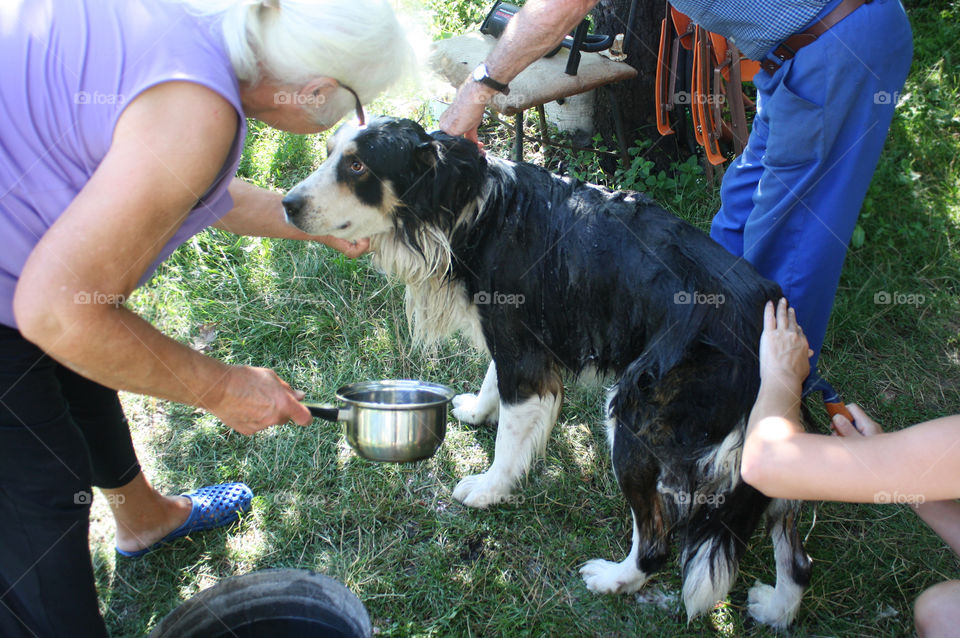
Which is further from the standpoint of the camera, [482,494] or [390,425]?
[482,494]

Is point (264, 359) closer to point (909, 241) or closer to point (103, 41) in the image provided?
point (103, 41)

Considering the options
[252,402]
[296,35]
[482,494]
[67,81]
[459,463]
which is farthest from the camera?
[459,463]

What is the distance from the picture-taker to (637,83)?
4723mm

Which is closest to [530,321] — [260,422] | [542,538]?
[542,538]

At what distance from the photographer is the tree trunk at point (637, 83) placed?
4590mm

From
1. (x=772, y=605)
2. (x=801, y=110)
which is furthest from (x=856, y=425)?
(x=801, y=110)

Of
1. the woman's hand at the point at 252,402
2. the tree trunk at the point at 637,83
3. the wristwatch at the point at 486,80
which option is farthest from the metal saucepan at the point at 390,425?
the tree trunk at the point at 637,83

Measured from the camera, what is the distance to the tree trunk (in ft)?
15.1

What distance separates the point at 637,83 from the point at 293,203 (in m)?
3.12

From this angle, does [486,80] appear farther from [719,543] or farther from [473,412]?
[719,543]

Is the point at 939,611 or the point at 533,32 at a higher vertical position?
the point at 533,32

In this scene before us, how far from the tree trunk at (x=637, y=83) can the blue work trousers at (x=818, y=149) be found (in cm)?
198

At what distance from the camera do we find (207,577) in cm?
261

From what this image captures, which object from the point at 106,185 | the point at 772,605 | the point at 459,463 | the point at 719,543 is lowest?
the point at 459,463
